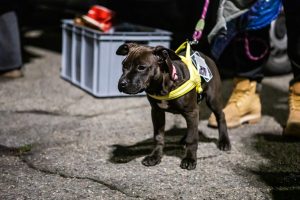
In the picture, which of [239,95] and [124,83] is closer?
[124,83]

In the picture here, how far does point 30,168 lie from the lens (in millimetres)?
2910

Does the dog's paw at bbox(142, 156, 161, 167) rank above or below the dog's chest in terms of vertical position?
below

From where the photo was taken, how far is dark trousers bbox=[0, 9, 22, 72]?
4.70m

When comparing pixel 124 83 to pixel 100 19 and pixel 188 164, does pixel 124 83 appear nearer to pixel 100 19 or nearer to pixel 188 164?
pixel 188 164

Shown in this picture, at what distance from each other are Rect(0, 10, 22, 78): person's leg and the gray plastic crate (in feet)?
1.71

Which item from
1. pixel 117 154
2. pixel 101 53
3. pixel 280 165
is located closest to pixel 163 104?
pixel 117 154

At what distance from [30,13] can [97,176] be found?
5.03 m

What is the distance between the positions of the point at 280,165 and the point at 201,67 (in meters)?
0.79

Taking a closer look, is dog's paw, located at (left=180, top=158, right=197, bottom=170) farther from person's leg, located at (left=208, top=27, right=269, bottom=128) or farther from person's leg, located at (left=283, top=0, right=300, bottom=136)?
person's leg, located at (left=283, top=0, right=300, bottom=136)

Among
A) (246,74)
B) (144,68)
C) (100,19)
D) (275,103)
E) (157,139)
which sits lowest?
(275,103)

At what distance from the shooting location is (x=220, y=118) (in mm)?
3348

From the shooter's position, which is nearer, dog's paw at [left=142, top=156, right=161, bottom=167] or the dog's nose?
the dog's nose

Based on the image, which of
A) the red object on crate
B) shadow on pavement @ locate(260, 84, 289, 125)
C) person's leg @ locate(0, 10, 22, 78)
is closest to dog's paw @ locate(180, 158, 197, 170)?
shadow on pavement @ locate(260, 84, 289, 125)

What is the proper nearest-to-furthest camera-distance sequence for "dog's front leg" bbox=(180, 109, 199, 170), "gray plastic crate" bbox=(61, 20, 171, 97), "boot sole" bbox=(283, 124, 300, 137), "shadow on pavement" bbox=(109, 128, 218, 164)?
"dog's front leg" bbox=(180, 109, 199, 170) < "shadow on pavement" bbox=(109, 128, 218, 164) < "boot sole" bbox=(283, 124, 300, 137) < "gray plastic crate" bbox=(61, 20, 171, 97)
